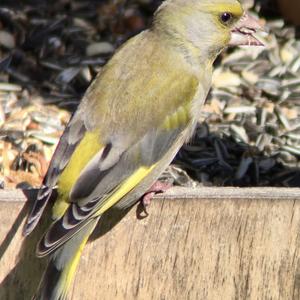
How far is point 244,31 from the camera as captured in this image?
4.69m

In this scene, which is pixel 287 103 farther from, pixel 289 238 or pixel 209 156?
pixel 289 238

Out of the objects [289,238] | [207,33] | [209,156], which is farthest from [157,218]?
[209,156]

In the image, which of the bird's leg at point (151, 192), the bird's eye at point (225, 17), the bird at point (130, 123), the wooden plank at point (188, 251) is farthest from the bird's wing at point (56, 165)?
the bird's eye at point (225, 17)

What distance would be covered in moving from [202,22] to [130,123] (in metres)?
0.71

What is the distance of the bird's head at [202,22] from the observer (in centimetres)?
458

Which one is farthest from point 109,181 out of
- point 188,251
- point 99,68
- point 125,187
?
point 99,68

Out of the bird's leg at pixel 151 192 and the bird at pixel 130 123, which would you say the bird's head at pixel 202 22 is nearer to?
Result: the bird at pixel 130 123

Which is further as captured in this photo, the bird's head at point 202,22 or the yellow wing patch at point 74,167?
the bird's head at point 202,22

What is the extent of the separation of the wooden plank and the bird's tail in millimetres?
115

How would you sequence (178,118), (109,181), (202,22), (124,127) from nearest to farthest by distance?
(109,181)
(124,127)
(178,118)
(202,22)

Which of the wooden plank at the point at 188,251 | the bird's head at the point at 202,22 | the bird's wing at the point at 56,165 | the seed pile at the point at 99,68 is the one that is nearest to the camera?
the bird's wing at the point at 56,165

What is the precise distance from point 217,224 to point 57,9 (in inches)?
119

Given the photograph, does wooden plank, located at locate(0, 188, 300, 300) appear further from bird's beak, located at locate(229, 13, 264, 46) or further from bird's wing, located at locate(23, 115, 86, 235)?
bird's beak, located at locate(229, 13, 264, 46)

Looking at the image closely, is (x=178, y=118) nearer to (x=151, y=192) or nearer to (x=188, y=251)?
(x=151, y=192)
